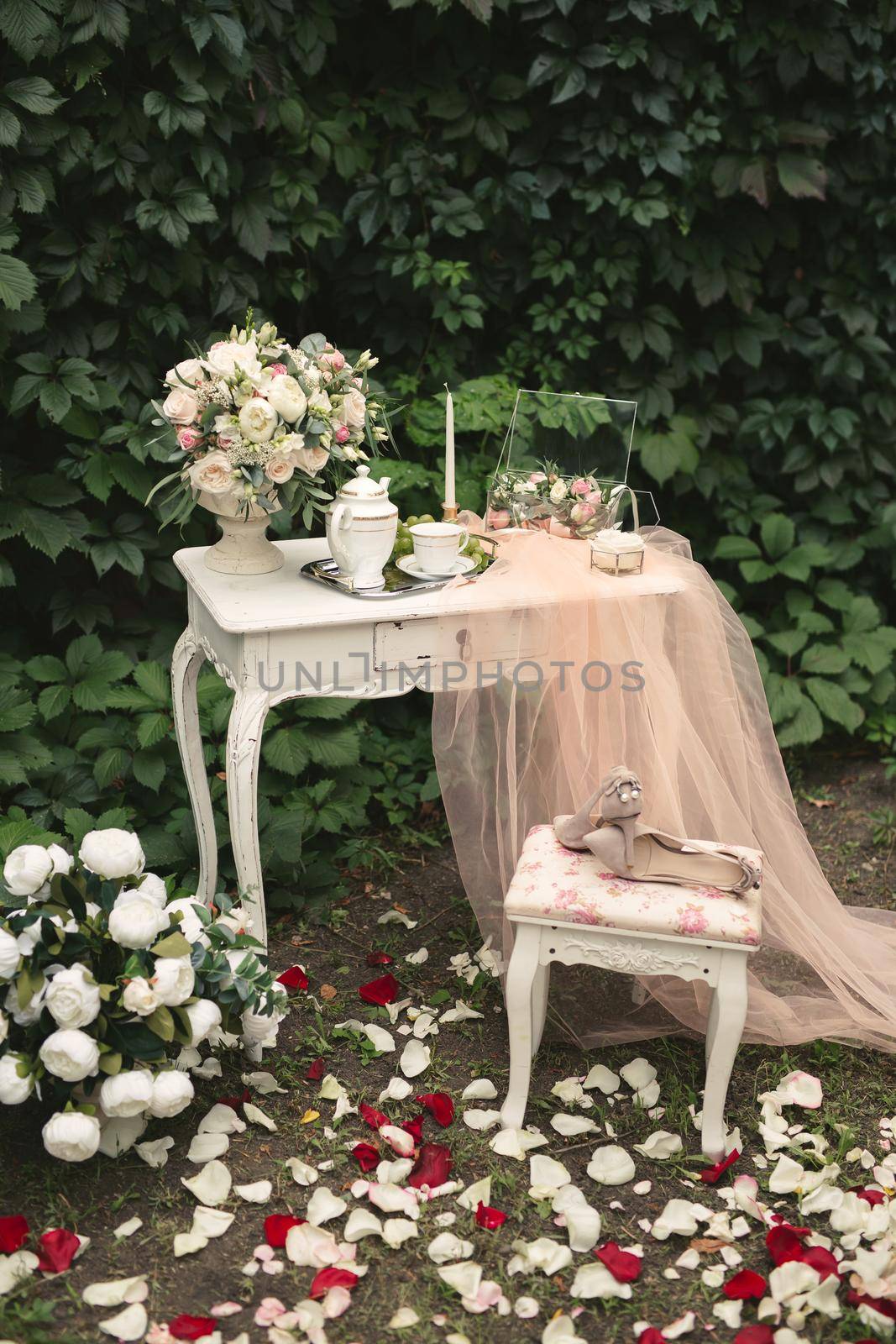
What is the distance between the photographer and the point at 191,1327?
1.79 m

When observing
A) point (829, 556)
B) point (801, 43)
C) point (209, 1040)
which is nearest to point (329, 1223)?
point (209, 1040)

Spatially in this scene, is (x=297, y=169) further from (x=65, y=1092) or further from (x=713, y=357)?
(x=65, y=1092)

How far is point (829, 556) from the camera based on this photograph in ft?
13.5

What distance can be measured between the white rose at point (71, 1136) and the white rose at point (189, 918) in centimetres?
34

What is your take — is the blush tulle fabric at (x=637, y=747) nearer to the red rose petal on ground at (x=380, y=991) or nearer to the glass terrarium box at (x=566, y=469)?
the glass terrarium box at (x=566, y=469)

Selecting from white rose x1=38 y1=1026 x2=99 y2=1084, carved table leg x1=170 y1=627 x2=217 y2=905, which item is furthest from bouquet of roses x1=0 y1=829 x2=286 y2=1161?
carved table leg x1=170 y1=627 x2=217 y2=905

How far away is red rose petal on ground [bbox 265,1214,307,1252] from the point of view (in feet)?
6.53

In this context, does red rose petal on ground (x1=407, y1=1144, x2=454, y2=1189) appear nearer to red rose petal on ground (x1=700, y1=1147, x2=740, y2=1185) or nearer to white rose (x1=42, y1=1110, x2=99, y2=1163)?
red rose petal on ground (x1=700, y1=1147, x2=740, y2=1185)

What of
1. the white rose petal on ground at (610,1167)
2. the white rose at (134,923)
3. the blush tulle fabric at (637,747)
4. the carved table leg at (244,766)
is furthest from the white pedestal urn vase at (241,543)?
the white rose petal on ground at (610,1167)

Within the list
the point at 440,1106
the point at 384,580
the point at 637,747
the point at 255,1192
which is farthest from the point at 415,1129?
the point at 384,580

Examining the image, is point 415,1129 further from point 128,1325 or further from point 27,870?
point 27,870

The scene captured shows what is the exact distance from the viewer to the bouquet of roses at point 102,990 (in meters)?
2.01

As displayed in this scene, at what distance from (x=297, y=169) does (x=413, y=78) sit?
51cm

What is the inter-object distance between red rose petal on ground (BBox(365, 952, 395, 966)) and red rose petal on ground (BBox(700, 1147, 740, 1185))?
92cm
